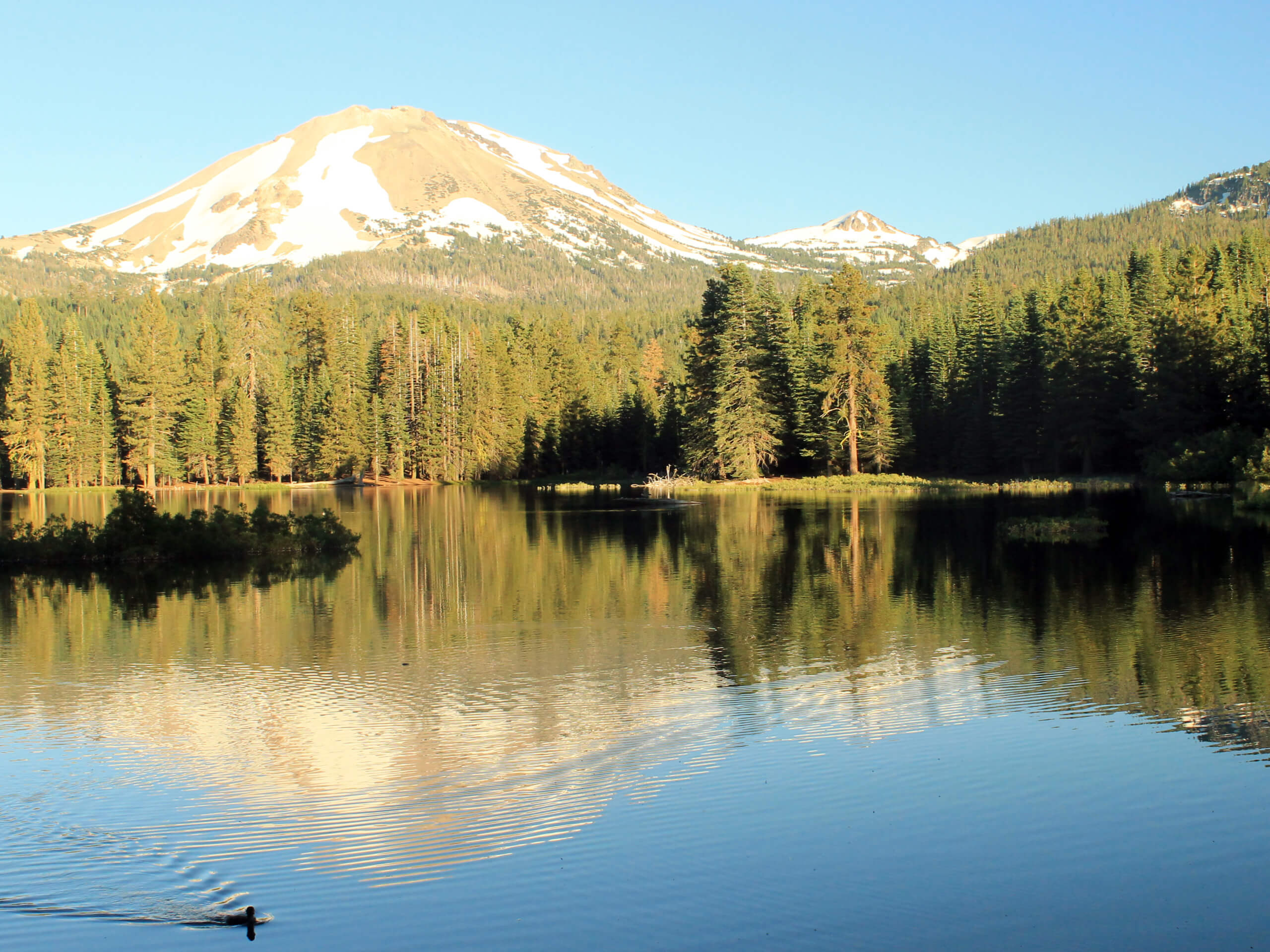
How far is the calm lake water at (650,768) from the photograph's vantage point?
22.4 feet

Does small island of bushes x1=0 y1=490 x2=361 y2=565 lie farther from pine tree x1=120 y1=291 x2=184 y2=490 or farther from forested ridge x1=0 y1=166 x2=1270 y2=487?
pine tree x1=120 y1=291 x2=184 y2=490

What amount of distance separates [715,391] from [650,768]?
5906 centimetres

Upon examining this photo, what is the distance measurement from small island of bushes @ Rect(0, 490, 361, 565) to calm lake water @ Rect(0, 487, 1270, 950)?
7.95 m

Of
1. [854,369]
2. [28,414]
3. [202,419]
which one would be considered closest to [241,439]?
[202,419]

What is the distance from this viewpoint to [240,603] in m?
21.5

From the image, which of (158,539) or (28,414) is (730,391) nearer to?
(158,539)

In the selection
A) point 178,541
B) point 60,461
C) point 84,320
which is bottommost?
point 178,541

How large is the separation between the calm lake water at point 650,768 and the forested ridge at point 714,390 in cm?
3447

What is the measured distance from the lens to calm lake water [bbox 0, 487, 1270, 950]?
683 cm

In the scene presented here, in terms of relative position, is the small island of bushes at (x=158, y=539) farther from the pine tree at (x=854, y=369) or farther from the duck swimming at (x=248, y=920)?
the pine tree at (x=854, y=369)

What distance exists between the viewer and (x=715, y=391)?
68.1 m

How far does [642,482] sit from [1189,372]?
37.2m

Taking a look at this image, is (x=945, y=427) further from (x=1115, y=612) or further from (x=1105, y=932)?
(x=1105, y=932)

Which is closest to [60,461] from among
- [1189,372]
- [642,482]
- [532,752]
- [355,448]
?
[355,448]
